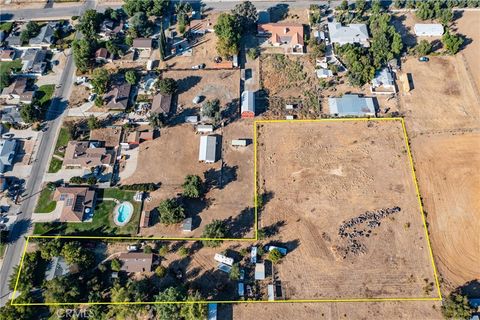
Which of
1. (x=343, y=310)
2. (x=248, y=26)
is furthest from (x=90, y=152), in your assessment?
(x=343, y=310)

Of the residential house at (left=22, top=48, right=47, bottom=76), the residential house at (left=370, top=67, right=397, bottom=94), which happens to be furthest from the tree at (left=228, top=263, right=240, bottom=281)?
the residential house at (left=22, top=48, right=47, bottom=76)

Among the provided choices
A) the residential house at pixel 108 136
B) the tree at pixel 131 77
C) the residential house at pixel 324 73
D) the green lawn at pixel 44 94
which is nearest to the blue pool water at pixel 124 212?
the residential house at pixel 108 136

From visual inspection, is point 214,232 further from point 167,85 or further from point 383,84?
point 383,84

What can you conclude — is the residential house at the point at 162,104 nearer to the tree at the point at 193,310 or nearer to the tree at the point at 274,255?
the tree at the point at 274,255

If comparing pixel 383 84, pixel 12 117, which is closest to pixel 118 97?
pixel 12 117

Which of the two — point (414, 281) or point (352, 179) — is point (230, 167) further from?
point (414, 281)
